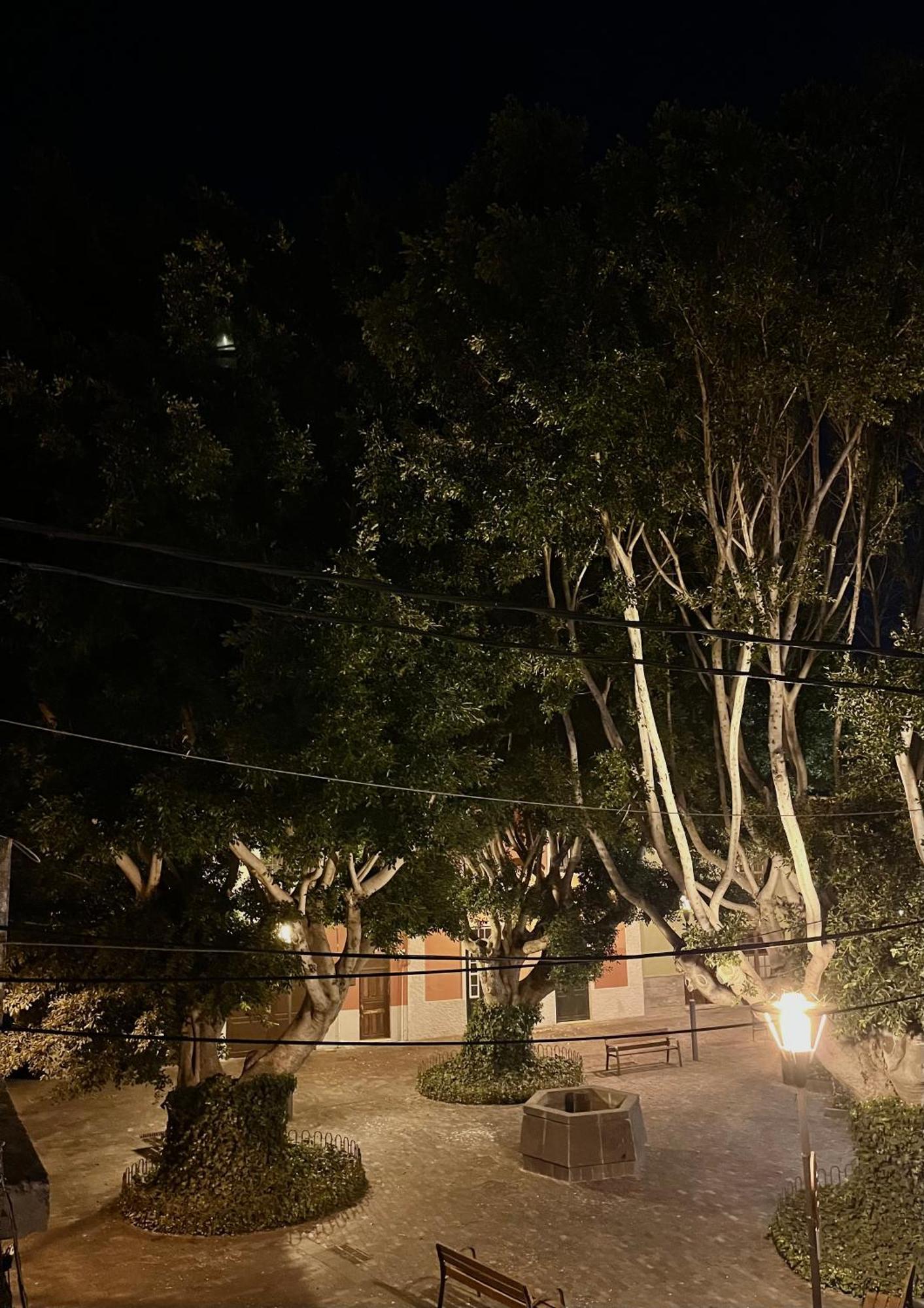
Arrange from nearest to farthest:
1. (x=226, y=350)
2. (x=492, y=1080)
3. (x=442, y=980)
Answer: (x=226, y=350)
(x=492, y=1080)
(x=442, y=980)

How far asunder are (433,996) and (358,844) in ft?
53.7

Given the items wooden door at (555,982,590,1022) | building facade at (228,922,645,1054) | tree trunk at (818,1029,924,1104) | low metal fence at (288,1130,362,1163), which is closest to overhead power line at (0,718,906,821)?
tree trunk at (818,1029,924,1104)

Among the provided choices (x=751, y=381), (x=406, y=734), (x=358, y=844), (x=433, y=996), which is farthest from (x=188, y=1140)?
(x=433, y=996)

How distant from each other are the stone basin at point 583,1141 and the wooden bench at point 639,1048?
6.65m

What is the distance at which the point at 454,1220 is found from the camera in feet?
46.0

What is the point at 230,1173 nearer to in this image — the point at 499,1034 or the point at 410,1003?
the point at 499,1034

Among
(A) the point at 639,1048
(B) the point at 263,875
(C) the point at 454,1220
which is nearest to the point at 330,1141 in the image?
(C) the point at 454,1220

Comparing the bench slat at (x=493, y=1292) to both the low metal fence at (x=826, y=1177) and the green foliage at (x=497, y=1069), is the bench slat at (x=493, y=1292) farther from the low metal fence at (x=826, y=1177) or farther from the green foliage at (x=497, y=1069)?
the green foliage at (x=497, y=1069)

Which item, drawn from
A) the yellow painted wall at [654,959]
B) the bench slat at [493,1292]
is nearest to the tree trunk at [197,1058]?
the bench slat at [493,1292]

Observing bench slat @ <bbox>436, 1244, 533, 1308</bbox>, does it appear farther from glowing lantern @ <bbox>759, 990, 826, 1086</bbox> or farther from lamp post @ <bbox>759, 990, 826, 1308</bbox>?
glowing lantern @ <bbox>759, 990, 826, 1086</bbox>

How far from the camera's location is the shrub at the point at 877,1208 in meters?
11.1

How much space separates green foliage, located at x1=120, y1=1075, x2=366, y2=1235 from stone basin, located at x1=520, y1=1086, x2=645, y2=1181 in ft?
9.79

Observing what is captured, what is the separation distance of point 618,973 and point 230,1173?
751 inches

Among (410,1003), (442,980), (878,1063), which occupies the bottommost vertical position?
(410,1003)
